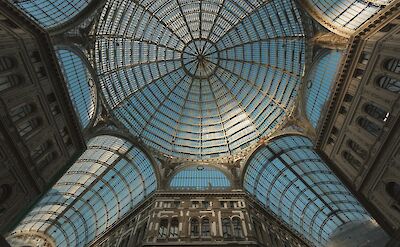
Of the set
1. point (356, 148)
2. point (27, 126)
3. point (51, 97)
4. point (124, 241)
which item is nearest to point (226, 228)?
point (124, 241)

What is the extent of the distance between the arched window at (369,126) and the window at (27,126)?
117ft

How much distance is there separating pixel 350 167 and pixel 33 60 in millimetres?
36554

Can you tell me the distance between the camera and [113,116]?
47875 mm

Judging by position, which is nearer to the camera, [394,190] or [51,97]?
[394,190]

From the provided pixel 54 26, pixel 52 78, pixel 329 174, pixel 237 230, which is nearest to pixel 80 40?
pixel 54 26

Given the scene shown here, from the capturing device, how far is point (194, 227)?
3934 centimetres

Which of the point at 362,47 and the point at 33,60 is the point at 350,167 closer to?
the point at 362,47

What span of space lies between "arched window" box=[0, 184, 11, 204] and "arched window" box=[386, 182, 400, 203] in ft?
122

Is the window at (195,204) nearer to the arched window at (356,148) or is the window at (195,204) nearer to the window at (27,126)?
the arched window at (356,148)

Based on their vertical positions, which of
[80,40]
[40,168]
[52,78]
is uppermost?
[80,40]

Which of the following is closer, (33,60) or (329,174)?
(33,60)

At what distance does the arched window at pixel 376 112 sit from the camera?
29.5 m

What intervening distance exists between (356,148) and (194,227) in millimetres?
22471

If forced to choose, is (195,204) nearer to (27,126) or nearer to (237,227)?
(237,227)
